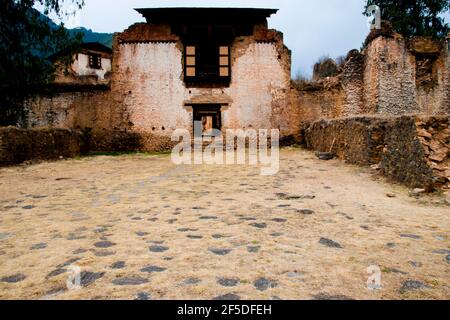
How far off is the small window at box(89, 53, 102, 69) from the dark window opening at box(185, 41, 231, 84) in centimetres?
2177

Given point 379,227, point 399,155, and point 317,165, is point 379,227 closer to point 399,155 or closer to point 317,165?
point 399,155

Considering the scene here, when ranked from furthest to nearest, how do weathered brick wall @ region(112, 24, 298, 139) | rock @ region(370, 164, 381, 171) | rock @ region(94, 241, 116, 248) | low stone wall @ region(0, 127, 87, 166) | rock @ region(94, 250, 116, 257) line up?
weathered brick wall @ region(112, 24, 298, 139) < low stone wall @ region(0, 127, 87, 166) < rock @ region(370, 164, 381, 171) < rock @ region(94, 241, 116, 248) < rock @ region(94, 250, 116, 257)

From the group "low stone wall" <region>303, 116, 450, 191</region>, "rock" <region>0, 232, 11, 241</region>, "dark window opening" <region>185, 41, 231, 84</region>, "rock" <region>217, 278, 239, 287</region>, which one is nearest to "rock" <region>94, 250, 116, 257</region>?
"rock" <region>217, 278, 239, 287</region>

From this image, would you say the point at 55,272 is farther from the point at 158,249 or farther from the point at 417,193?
the point at 417,193

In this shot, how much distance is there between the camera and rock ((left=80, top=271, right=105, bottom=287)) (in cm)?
210

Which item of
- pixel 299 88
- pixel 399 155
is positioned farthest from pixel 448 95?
pixel 399 155

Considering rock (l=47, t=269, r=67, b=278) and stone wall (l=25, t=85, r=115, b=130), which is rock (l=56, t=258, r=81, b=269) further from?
stone wall (l=25, t=85, r=115, b=130)

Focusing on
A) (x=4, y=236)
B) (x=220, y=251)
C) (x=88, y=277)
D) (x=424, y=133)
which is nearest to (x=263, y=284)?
(x=220, y=251)

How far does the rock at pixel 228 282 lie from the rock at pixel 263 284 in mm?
129

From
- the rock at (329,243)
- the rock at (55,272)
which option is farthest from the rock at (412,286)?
the rock at (55,272)

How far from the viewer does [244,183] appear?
6.37 metres

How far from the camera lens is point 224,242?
2.91 m

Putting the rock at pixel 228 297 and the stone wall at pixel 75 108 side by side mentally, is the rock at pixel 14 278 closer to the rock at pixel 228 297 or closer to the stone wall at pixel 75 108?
the rock at pixel 228 297

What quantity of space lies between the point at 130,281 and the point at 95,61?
35.2 meters
